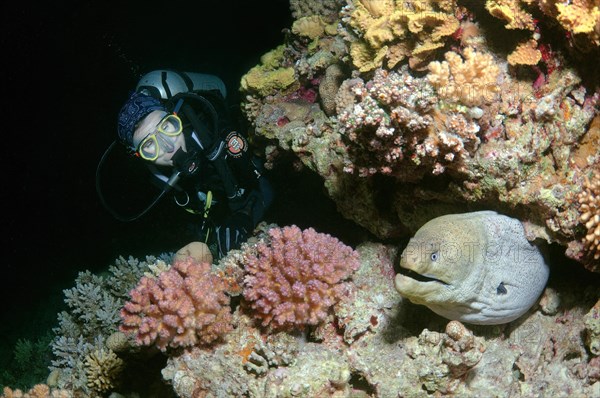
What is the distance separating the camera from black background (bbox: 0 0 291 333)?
576 inches

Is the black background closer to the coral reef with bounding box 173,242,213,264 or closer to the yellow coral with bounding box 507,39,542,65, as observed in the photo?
the coral reef with bounding box 173,242,213,264

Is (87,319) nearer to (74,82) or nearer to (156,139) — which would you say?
(156,139)

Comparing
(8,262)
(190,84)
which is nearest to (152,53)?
(8,262)

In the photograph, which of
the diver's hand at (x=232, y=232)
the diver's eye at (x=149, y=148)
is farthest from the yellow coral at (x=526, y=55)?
the diver's eye at (x=149, y=148)

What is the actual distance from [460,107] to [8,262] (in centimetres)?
1925

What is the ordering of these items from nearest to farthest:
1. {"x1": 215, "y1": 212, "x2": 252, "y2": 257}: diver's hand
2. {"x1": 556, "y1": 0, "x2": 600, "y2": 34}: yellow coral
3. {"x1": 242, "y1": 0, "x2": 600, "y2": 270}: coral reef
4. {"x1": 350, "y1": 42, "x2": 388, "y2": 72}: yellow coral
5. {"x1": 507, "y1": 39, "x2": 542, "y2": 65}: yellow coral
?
{"x1": 556, "y1": 0, "x2": 600, "y2": 34}: yellow coral → {"x1": 242, "y1": 0, "x2": 600, "y2": 270}: coral reef → {"x1": 507, "y1": 39, "x2": 542, "y2": 65}: yellow coral → {"x1": 350, "y1": 42, "x2": 388, "y2": 72}: yellow coral → {"x1": 215, "y1": 212, "x2": 252, "y2": 257}: diver's hand

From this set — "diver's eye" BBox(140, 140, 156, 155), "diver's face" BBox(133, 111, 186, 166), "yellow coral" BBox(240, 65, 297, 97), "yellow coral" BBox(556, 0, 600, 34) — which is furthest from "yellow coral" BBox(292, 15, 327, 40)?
"yellow coral" BBox(556, 0, 600, 34)

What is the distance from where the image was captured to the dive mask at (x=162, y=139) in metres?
4.77

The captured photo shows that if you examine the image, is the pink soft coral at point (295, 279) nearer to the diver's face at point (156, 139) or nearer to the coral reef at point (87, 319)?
the coral reef at point (87, 319)

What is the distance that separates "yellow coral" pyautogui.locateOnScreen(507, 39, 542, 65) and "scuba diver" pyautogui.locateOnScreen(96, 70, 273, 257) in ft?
9.89

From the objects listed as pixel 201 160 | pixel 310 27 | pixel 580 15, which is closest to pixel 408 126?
pixel 580 15

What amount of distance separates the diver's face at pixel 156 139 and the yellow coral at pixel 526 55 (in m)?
3.70

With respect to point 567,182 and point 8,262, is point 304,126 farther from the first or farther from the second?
point 8,262

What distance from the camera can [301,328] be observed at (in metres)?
3.03
